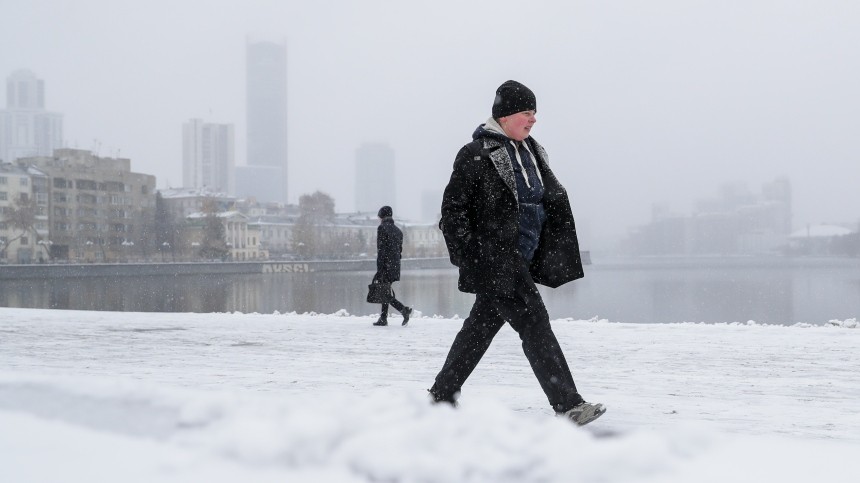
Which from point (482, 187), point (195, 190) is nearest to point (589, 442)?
point (482, 187)

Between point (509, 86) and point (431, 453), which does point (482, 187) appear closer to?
point (509, 86)

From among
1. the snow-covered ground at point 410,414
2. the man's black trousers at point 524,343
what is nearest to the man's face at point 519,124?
the man's black trousers at point 524,343

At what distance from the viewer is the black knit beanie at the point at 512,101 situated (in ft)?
12.3

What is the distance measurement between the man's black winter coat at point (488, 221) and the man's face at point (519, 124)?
108 mm

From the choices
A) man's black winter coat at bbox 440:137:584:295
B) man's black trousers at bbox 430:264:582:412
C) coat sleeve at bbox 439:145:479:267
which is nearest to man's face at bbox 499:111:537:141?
man's black winter coat at bbox 440:137:584:295

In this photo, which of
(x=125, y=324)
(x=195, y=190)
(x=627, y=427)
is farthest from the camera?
(x=195, y=190)

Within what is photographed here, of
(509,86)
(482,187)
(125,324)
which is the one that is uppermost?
(509,86)

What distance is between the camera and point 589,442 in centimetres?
279

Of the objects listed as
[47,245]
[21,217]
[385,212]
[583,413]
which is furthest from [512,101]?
[47,245]

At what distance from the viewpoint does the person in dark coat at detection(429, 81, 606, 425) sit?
360 centimetres

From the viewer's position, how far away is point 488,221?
363 cm

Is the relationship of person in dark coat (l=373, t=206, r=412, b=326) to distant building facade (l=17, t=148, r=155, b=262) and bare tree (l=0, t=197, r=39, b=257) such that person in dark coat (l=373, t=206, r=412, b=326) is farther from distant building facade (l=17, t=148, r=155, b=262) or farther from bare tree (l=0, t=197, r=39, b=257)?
distant building facade (l=17, t=148, r=155, b=262)

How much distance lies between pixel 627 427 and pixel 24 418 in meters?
2.64

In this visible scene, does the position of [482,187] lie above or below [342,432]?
above
